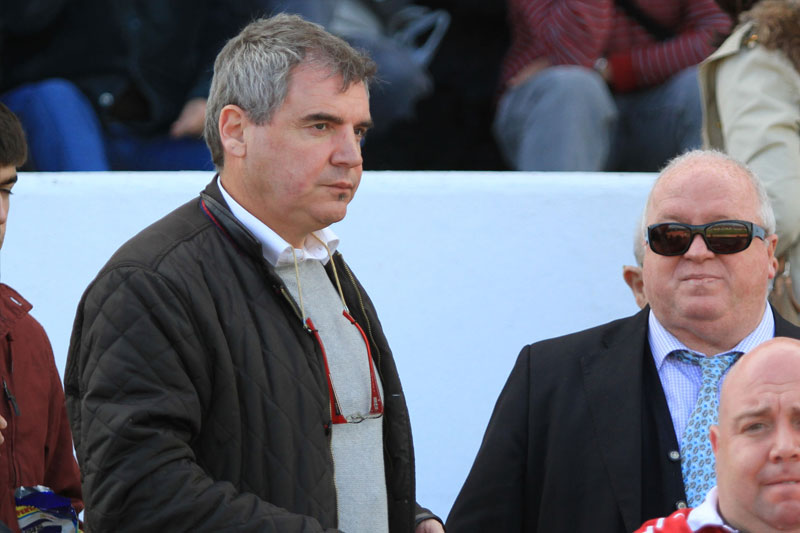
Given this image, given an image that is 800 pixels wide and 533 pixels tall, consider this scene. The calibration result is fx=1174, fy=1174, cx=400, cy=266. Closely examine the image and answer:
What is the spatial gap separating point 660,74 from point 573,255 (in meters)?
1.33

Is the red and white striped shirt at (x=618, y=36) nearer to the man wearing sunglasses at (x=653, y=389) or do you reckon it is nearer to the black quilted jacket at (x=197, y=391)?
the man wearing sunglasses at (x=653, y=389)

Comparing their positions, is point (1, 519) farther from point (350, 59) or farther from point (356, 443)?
point (350, 59)

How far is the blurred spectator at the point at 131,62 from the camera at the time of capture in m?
4.56

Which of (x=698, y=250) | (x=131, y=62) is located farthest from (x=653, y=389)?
(x=131, y=62)

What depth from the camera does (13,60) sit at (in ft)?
15.7

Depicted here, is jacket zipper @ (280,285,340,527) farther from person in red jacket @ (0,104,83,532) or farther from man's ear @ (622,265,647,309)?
man's ear @ (622,265,647,309)

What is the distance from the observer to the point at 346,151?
223 cm

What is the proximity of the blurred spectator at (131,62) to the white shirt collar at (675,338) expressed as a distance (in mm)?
2330

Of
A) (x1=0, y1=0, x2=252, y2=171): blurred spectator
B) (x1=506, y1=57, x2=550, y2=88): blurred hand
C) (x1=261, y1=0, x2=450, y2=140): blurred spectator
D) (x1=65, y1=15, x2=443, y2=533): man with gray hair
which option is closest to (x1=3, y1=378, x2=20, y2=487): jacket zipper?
(x1=65, y1=15, x2=443, y2=533): man with gray hair

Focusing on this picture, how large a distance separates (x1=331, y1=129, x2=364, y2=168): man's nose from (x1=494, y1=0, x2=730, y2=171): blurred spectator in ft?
7.10

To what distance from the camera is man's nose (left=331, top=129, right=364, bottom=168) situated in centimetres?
222

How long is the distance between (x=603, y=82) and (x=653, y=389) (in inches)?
86.4

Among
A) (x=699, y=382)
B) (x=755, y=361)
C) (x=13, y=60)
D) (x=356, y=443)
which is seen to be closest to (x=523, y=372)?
(x=699, y=382)

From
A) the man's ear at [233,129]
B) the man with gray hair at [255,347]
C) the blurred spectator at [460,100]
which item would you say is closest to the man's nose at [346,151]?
the man with gray hair at [255,347]
